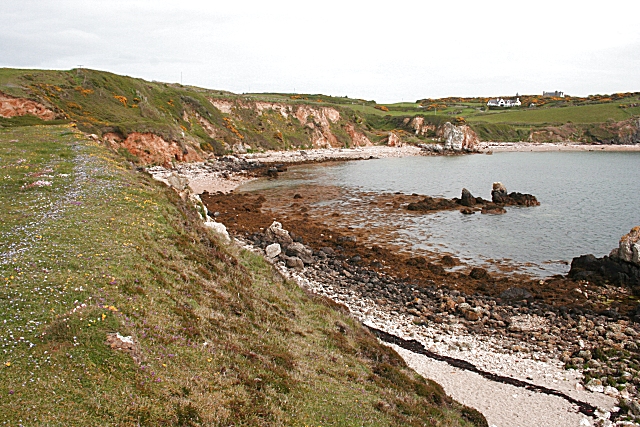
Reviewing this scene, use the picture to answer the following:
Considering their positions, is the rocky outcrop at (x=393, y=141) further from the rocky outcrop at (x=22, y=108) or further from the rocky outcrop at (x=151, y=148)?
the rocky outcrop at (x=22, y=108)

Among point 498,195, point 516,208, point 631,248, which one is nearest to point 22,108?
point 498,195

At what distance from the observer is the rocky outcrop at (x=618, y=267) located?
25578mm

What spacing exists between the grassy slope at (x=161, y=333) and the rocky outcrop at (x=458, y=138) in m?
125

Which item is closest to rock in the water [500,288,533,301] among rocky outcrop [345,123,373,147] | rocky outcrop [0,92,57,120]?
rocky outcrop [0,92,57,120]

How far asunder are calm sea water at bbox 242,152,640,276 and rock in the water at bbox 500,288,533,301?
4986 mm

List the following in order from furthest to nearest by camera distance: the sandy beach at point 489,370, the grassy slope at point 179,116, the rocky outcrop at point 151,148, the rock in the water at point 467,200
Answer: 1. the rocky outcrop at point 151,148
2. the grassy slope at point 179,116
3. the rock in the water at point 467,200
4. the sandy beach at point 489,370

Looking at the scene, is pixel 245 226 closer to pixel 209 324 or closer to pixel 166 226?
pixel 166 226

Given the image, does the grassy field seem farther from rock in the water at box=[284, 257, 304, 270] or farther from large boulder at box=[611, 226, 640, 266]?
rock in the water at box=[284, 257, 304, 270]

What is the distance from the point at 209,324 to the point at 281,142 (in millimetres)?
96330

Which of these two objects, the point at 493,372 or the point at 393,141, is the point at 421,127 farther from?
the point at 493,372

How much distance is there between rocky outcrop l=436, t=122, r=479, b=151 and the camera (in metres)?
135

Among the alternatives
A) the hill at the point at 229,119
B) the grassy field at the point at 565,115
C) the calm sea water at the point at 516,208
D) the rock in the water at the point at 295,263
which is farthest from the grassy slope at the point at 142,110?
the grassy field at the point at 565,115

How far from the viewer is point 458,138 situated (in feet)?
444

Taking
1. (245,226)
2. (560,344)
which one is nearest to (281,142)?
(245,226)
